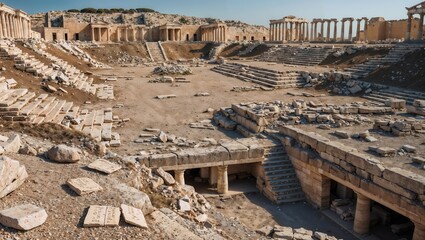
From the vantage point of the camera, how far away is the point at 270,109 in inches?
634

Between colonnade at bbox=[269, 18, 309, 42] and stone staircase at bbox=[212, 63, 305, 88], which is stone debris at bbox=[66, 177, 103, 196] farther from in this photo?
colonnade at bbox=[269, 18, 309, 42]

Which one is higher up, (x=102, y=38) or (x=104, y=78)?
(x=102, y=38)

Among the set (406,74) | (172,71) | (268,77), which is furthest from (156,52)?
(406,74)

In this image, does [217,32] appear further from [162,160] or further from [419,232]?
[419,232]

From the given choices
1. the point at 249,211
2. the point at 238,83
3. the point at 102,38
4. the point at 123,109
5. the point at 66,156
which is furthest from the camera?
the point at 102,38

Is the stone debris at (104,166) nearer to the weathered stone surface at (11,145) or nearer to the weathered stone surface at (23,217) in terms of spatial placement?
the weathered stone surface at (11,145)

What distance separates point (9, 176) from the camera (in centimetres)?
673

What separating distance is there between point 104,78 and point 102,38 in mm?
33026

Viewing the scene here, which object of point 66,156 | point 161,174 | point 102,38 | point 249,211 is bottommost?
point 249,211

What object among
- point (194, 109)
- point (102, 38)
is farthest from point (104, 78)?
point (102, 38)

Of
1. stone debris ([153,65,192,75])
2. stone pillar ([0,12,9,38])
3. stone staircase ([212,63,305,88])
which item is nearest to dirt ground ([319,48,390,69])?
stone staircase ([212,63,305,88])

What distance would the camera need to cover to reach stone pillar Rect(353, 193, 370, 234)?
10.6 meters

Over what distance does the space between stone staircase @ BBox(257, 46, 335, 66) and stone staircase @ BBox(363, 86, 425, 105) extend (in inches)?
493

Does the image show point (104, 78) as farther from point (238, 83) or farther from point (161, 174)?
point (161, 174)
